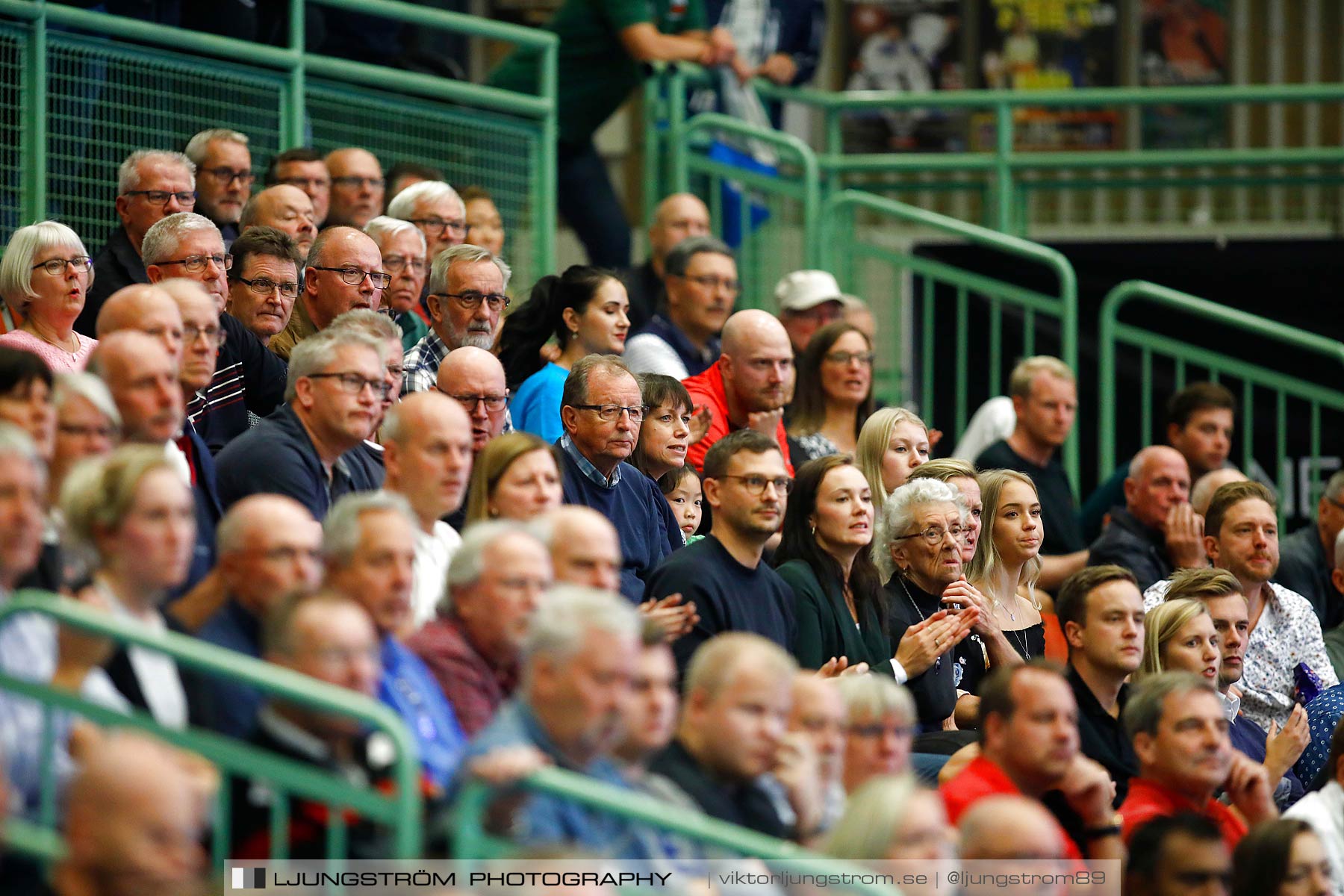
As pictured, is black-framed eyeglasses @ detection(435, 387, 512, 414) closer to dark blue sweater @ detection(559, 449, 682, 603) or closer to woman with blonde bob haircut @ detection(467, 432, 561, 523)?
dark blue sweater @ detection(559, 449, 682, 603)

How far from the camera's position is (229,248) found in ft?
24.4

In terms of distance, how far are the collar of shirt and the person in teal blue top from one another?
0.82 metres

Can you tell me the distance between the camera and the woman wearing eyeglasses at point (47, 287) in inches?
253

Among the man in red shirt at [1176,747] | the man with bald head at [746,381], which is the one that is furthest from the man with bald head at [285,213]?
the man in red shirt at [1176,747]

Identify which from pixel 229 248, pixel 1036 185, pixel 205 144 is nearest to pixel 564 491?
pixel 229 248

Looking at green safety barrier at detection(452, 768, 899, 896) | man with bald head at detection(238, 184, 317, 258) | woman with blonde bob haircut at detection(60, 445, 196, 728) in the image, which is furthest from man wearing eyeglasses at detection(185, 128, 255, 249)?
green safety barrier at detection(452, 768, 899, 896)

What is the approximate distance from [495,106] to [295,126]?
1.18 meters

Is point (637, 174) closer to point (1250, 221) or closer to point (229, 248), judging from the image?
point (1250, 221)

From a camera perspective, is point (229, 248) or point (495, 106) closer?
point (229, 248)

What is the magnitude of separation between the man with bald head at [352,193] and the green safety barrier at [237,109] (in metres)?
0.40

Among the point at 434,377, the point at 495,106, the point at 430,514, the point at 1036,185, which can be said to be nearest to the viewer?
the point at 430,514

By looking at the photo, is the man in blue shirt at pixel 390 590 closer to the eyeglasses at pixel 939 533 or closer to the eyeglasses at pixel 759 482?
the eyeglasses at pixel 759 482

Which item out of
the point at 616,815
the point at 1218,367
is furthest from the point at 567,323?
the point at 1218,367

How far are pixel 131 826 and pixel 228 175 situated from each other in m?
4.62
